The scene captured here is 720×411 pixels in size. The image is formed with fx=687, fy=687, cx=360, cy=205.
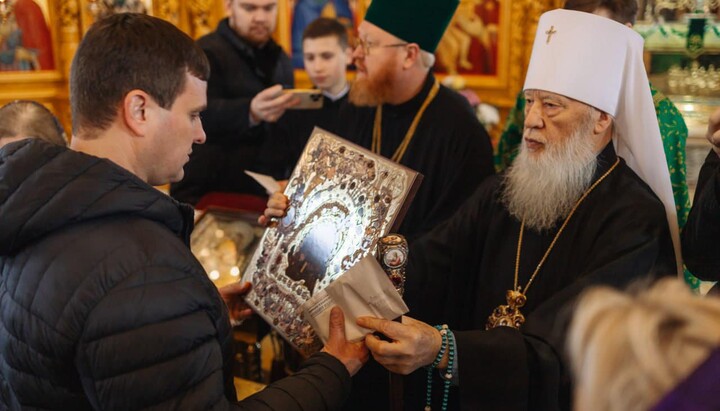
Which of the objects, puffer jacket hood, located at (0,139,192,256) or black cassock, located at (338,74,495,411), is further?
black cassock, located at (338,74,495,411)

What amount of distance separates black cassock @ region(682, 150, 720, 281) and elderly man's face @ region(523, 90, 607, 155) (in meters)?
0.36

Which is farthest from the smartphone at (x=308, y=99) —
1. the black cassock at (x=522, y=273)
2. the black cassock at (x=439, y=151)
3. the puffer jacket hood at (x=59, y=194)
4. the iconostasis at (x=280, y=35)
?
the iconostasis at (x=280, y=35)

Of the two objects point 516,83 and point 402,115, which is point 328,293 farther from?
point 516,83

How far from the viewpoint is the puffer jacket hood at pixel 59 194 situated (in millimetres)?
1393

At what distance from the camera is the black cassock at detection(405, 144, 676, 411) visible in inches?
81.8

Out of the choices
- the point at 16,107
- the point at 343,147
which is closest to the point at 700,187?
the point at 343,147

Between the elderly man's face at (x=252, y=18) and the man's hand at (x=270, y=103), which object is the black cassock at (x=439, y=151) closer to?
the man's hand at (x=270, y=103)

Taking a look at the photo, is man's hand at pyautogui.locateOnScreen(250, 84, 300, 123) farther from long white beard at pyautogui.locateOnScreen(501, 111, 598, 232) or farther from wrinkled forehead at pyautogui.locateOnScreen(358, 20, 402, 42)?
long white beard at pyautogui.locateOnScreen(501, 111, 598, 232)

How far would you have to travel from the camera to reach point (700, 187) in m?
2.38

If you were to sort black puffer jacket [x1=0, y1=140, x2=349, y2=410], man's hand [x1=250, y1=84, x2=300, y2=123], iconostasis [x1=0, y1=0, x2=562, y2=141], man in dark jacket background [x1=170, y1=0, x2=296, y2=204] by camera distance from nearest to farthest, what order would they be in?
Answer: black puffer jacket [x1=0, y1=140, x2=349, y2=410] → man's hand [x1=250, y1=84, x2=300, y2=123] → man in dark jacket background [x1=170, y1=0, x2=296, y2=204] → iconostasis [x1=0, y1=0, x2=562, y2=141]

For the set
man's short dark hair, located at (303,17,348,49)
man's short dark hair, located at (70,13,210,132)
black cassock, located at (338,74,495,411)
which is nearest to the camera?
man's short dark hair, located at (70,13,210,132)

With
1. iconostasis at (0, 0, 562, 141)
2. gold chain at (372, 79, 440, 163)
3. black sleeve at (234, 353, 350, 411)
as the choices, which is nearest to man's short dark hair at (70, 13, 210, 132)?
black sleeve at (234, 353, 350, 411)

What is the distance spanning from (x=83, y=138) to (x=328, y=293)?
78 cm

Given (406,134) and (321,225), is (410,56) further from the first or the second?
(321,225)
